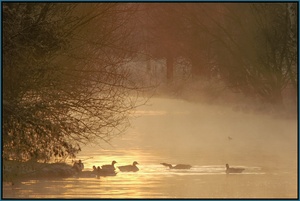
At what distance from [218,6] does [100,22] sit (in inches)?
747

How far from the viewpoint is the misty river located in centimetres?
1612

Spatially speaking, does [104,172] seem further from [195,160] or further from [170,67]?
[170,67]

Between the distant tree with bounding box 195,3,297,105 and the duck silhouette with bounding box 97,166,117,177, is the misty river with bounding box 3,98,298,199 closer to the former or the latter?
the duck silhouette with bounding box 97,166,117,177

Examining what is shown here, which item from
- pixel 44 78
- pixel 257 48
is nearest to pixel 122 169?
pixel 44 78

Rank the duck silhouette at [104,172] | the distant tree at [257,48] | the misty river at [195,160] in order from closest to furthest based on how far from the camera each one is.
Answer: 1. the misty river at [195,160]
2. the duck silhouette at [104,172]
3. the distant tree at [257,48]

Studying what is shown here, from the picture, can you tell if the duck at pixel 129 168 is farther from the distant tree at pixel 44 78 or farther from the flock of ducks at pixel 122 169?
the distant tree at pixel 44 78

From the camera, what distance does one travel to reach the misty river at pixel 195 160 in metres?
16.1

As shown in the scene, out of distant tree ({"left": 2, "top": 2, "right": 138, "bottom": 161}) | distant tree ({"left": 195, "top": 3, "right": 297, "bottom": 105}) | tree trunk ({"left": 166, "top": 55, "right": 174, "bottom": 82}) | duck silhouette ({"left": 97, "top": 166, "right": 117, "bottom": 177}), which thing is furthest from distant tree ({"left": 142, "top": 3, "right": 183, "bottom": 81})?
distant tree ({"left": 2, "top": 2, "right": 138, "bottom": 161})

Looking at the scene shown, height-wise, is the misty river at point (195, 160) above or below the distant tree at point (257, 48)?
below

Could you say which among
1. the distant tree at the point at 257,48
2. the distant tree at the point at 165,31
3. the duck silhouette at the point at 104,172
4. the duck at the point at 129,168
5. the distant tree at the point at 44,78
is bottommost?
the duck silhouette at the point at 104,172

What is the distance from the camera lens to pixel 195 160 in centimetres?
2062

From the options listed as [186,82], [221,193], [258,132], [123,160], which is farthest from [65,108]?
[186,82]

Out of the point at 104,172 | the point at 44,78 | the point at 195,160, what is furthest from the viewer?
the point at 195,160

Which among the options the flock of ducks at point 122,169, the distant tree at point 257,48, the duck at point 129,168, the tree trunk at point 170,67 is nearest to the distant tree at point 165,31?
the tree trunk at point 170,67
